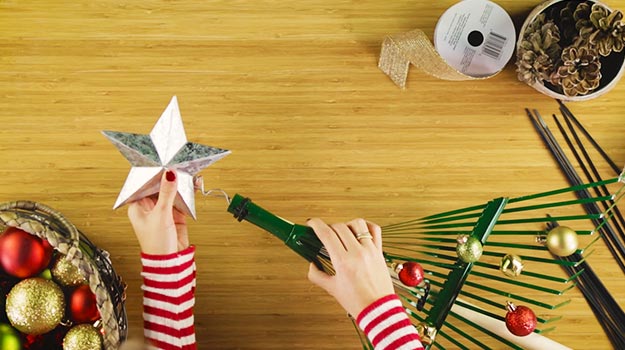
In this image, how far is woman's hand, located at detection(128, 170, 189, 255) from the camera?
34.6 inches

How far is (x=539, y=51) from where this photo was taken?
3.61ft

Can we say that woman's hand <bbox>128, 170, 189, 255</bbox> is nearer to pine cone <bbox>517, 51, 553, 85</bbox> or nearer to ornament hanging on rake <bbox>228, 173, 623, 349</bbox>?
ornament hanging on rake <bbox>228, 173, 623, 349</bbox>

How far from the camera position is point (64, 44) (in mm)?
1132

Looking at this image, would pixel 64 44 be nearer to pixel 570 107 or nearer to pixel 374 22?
pixel 374 22

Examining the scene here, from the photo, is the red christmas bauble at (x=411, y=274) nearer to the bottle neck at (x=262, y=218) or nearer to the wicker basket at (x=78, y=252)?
the bottle neck at (x=262, y=218)

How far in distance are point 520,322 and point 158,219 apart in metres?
0.61

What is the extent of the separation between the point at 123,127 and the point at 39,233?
340 millimetres

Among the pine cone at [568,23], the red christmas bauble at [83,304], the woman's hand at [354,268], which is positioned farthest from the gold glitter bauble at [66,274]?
the pine cone at [568,23]

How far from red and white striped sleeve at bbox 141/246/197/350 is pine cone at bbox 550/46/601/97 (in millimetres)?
773

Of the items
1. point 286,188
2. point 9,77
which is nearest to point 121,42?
point 9,77

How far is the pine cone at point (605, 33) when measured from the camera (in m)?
1.04

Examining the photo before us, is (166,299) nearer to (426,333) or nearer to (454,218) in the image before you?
(426,333)

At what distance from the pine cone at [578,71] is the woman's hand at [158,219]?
744 mm

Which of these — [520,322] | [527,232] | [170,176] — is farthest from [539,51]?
[170,176]
